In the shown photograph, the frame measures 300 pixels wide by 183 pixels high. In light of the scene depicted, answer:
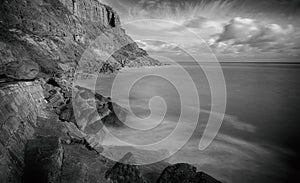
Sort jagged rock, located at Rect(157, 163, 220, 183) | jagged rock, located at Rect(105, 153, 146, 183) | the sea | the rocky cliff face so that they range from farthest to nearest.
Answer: the rocky cliff face < the sea < jagged rock, located at Rect(157, 163, 220, 183) < jagged rock, located at Rect(105, 153, 146, 183)

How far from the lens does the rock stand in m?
8.18

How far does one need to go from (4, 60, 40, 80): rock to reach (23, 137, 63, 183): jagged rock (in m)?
4.77

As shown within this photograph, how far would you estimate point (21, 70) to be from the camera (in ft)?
28.5

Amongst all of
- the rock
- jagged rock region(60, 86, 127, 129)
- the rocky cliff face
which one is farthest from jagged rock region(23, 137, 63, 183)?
the rocky cliff face

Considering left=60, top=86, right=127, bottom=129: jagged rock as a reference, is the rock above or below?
above

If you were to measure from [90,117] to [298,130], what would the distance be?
14160 mm

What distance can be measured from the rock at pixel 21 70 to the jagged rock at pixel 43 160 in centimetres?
477

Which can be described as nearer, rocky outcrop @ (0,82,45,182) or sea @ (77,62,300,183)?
rocky outcrop @ (0,82,45,182)

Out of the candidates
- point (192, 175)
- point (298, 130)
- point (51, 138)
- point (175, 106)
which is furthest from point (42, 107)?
point (298, 130)

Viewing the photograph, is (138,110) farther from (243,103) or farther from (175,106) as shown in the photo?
(243,103)

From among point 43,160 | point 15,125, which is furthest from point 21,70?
point 43,160

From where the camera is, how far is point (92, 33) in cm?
7619

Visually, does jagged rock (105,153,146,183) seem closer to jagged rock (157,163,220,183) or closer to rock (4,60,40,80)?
jagged rock (157,163,220,183)

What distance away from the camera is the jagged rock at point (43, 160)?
4492mm
